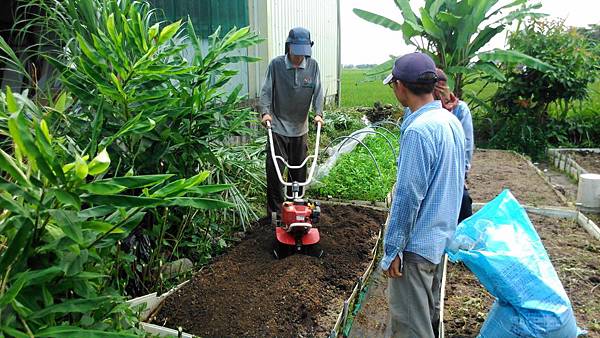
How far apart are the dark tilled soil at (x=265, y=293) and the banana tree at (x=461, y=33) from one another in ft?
18.9

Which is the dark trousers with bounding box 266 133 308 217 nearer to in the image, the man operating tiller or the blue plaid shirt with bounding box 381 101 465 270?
the man operating tiller

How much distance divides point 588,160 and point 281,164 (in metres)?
6.89

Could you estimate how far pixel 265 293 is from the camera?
3557mm

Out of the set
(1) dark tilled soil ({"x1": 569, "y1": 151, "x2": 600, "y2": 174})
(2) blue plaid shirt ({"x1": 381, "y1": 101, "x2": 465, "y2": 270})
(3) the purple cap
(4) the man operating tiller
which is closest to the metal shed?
(4) the man operating tiller

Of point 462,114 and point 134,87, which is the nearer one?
point 134,87

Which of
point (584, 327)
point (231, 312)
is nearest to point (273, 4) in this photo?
point (231, 312)

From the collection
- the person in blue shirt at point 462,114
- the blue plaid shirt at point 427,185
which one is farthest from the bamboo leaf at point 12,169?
the person in blue shirt at point 462,114

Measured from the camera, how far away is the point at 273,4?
26.0ft

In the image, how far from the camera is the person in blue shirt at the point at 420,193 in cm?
260

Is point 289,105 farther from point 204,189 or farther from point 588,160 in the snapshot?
point 588,160

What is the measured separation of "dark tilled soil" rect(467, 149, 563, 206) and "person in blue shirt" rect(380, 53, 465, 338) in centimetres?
407

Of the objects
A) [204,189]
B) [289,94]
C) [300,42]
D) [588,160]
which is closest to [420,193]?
[204,189]

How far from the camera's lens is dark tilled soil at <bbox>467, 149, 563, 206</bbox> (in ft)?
21.8

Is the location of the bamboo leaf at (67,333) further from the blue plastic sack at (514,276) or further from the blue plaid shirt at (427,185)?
the blue plastic sack at (514,276)
